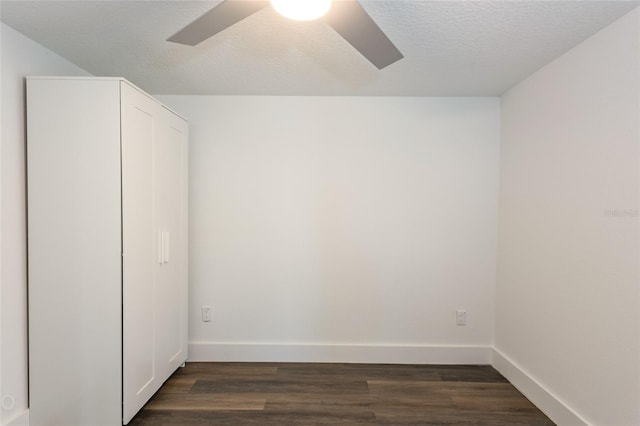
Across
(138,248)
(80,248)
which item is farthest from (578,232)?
(80,248)

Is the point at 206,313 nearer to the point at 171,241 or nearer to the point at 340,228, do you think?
the point at 171,241

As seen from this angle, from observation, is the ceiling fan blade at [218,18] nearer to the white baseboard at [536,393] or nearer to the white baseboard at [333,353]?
the white baseboard at [333,353]

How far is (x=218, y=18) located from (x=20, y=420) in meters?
2.35

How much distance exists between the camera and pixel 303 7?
1.10m

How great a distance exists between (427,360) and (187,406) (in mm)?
1904

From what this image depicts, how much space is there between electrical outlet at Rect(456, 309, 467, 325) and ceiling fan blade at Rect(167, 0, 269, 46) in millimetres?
2639

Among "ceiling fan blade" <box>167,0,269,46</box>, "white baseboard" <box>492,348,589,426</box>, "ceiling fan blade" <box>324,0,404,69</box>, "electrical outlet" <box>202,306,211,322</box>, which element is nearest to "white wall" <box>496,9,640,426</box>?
"white baseboard" <box>492,348,589,426</box>

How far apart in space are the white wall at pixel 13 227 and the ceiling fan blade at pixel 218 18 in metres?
1.05

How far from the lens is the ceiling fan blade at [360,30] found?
117 centimetres

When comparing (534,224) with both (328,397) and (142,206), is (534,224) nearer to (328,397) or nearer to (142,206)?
(328,397)

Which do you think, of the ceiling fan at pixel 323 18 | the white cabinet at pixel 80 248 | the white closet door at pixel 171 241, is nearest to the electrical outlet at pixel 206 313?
the white closet door at pixel 171 241

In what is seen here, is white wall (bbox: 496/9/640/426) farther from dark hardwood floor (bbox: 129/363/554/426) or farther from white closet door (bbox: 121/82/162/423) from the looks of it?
white closet door (bbox: 121/82/162/423)

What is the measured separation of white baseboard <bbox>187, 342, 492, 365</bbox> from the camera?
2695 millimetres

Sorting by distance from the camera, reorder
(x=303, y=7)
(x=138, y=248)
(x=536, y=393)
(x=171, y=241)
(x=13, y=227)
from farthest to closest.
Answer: (x=171, y=241), (x=536, y=393), (x=138, y=248), (x=13, y=227), (x=303, y=7)
